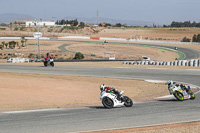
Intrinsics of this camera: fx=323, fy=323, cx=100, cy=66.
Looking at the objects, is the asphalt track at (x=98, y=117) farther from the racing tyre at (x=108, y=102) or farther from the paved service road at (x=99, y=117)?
the racing tyre at (x=108, y=102)

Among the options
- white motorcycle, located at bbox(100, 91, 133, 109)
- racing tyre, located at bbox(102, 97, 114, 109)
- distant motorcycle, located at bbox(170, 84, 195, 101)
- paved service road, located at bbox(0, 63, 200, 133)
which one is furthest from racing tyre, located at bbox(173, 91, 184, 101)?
racing tyre, located at bbox(102, 97, 114, 109)

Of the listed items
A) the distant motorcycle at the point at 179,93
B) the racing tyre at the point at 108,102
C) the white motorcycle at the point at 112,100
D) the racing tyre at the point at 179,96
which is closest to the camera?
the white motorcycle at the point at 112,100

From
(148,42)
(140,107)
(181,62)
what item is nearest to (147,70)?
(181,62)

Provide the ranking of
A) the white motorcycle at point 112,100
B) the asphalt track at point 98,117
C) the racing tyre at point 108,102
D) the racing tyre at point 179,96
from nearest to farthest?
the asphalt track at point 98,117 < the white motorcycle at point 112,100 < the racing tyre at point 108,102 < the racing tyre at point 179,96

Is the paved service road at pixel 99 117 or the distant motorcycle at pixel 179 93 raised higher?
the distant motorcycle at pixel 179 93

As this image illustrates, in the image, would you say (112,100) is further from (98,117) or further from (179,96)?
(179,96)

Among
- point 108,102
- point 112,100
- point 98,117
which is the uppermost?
point 112,100

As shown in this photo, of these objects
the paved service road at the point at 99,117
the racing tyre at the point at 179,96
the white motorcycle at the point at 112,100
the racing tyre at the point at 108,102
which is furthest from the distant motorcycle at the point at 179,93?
the racing tyre at the point at 108,102

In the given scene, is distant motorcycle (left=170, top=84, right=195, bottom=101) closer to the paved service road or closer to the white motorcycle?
the paved service road

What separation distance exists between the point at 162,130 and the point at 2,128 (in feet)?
17.4

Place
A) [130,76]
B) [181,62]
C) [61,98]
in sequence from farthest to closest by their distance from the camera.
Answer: [181,62]
[130,76]
[61,98]

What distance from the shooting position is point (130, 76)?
2903 centimetres

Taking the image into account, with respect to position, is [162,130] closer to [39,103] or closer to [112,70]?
[39,103]

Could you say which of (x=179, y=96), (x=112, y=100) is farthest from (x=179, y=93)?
(x=112, y=100)
